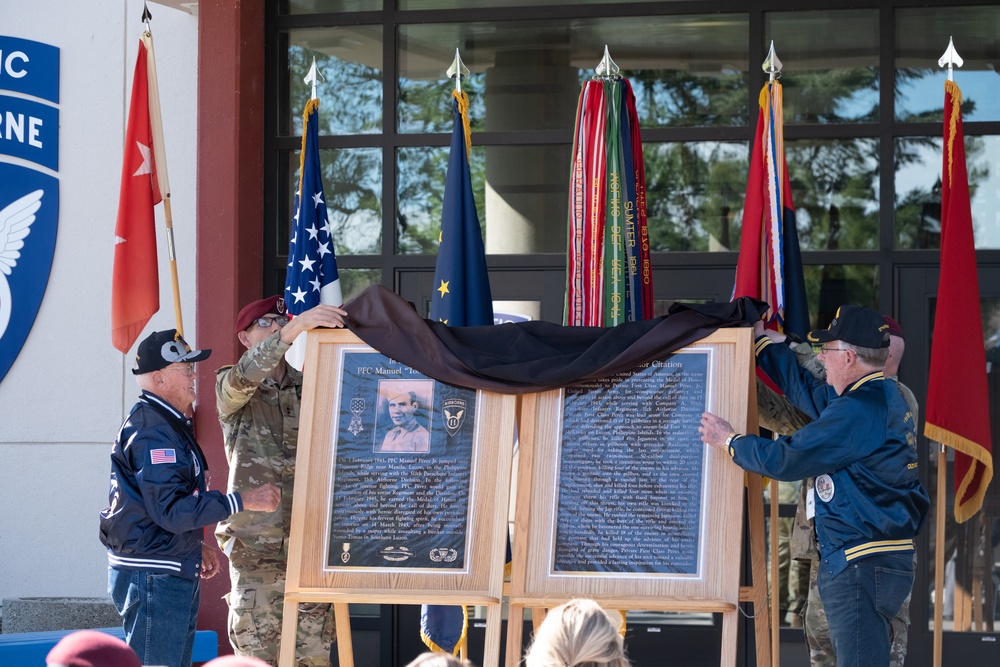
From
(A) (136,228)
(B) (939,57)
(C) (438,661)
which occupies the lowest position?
(C) (438,661)

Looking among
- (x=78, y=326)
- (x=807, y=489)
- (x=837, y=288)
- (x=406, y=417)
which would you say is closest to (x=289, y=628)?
(x=406, y=417)

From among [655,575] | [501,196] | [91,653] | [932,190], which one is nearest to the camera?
[91,653]

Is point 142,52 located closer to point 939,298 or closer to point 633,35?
point 633,35

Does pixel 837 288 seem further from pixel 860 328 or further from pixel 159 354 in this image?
pixel 159 354

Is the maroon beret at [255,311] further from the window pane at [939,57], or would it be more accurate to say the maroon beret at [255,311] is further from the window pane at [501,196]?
the window pane at [939,57]

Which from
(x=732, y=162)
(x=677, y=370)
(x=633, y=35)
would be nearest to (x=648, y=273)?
(x=677, y=370)

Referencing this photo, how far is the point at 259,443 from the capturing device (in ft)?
15.9

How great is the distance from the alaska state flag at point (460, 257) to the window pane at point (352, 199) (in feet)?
4.72

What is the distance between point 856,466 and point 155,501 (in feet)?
8.13

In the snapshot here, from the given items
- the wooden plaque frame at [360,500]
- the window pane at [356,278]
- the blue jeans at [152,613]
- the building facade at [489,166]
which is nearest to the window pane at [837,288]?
the building facade at [489,166]

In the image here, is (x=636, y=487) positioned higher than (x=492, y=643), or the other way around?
(x=636, y=487)

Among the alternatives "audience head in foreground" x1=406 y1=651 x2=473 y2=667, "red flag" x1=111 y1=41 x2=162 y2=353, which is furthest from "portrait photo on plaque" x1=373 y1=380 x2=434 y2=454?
"audience head in foreground" x1=406 y1=651 x2=473 y2=667

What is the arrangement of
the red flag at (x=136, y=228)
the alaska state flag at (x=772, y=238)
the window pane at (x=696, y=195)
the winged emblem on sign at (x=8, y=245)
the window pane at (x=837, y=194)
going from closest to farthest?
the alaska state flag at (x=772, y=238), the red flag at (x=136, y=228), the window pane at (x=837, y=194), the window pane at (x=696, y=195), the winged emblem on sign at (x=8, y=245)

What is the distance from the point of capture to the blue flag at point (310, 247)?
5414mm
